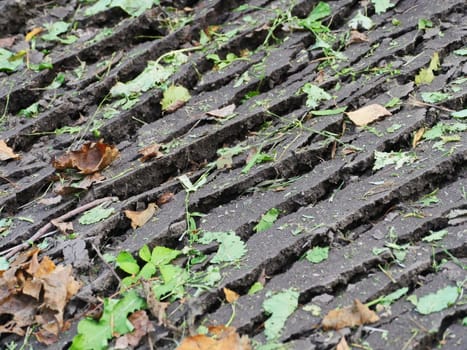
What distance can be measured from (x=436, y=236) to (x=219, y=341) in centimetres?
97

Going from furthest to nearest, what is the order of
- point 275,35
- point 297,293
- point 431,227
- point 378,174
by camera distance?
point 275,35, point 378,174, point 431,227, point 297,293

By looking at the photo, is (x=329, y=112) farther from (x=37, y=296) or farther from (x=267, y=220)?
(x=37, y=296)

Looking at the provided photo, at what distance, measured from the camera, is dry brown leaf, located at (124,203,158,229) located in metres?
3.23

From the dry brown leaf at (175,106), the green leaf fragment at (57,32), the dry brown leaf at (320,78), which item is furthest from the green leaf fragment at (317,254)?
the green leaf fragment at (57,32)

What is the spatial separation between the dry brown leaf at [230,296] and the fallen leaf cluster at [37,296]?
25.4 inches

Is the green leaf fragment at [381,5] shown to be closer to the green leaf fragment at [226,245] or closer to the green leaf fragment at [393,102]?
the green leaf fragment at [393,102]

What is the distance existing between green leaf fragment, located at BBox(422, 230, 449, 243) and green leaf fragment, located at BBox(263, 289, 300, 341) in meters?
0.58

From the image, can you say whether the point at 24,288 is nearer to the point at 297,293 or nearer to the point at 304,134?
the point at 297,293

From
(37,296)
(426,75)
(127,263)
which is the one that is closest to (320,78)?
(426,75)

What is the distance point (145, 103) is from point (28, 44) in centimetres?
108

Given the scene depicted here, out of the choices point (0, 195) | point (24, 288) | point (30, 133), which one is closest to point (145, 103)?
point (30, 133)

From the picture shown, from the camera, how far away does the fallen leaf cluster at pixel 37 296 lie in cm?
286

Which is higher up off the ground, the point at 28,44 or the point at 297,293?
the point at 28,44

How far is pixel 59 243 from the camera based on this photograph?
3.21m
